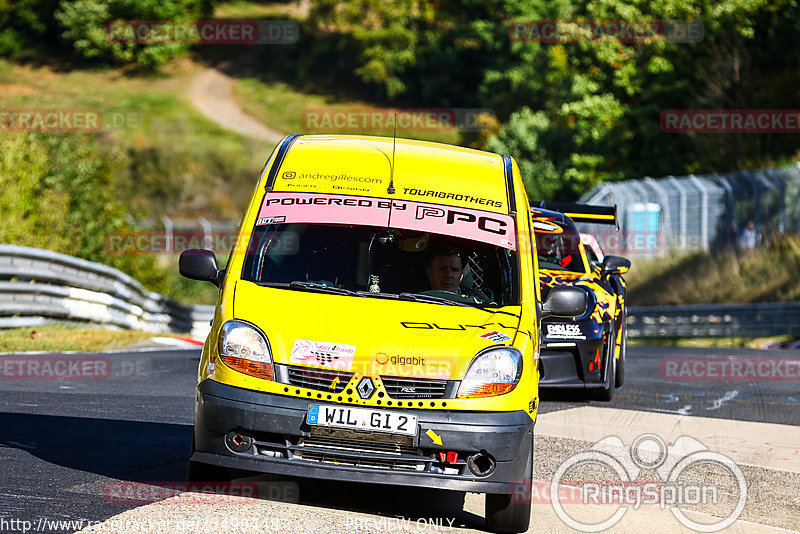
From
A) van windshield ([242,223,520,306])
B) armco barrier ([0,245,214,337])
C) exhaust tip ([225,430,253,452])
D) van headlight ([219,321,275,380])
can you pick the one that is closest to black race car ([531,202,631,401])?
van windshield ([242,223,520,306])

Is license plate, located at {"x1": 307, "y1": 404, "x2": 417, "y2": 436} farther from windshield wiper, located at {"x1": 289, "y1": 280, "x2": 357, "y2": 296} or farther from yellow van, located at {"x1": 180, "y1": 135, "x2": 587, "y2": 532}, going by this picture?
windshield wiper, located at {"x1": 289, "y1": 280, "x2": 357, "y2": 296}

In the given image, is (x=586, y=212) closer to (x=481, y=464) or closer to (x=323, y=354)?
(x=481, y=464)

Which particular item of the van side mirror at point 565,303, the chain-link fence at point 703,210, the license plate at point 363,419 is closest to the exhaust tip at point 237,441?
the license plate at point 363,419

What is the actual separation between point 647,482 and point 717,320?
58.9ft

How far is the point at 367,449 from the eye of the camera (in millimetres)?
6203

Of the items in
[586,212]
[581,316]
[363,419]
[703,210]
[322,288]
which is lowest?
[703,210]

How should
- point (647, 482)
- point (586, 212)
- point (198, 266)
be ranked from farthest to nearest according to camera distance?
point (586, 212) < point (647, 482) < point (198, 266)

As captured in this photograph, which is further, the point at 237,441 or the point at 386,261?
the point at 386,261

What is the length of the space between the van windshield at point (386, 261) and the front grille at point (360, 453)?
1168mm

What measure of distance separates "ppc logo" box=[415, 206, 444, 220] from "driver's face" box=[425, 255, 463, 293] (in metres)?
0.26

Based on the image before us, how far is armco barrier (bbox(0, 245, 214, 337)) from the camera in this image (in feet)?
53.4

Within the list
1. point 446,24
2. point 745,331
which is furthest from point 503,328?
point 446,24

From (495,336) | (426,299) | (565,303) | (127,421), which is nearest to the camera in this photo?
(495,336)

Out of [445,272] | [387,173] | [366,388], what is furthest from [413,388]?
[387,173]
